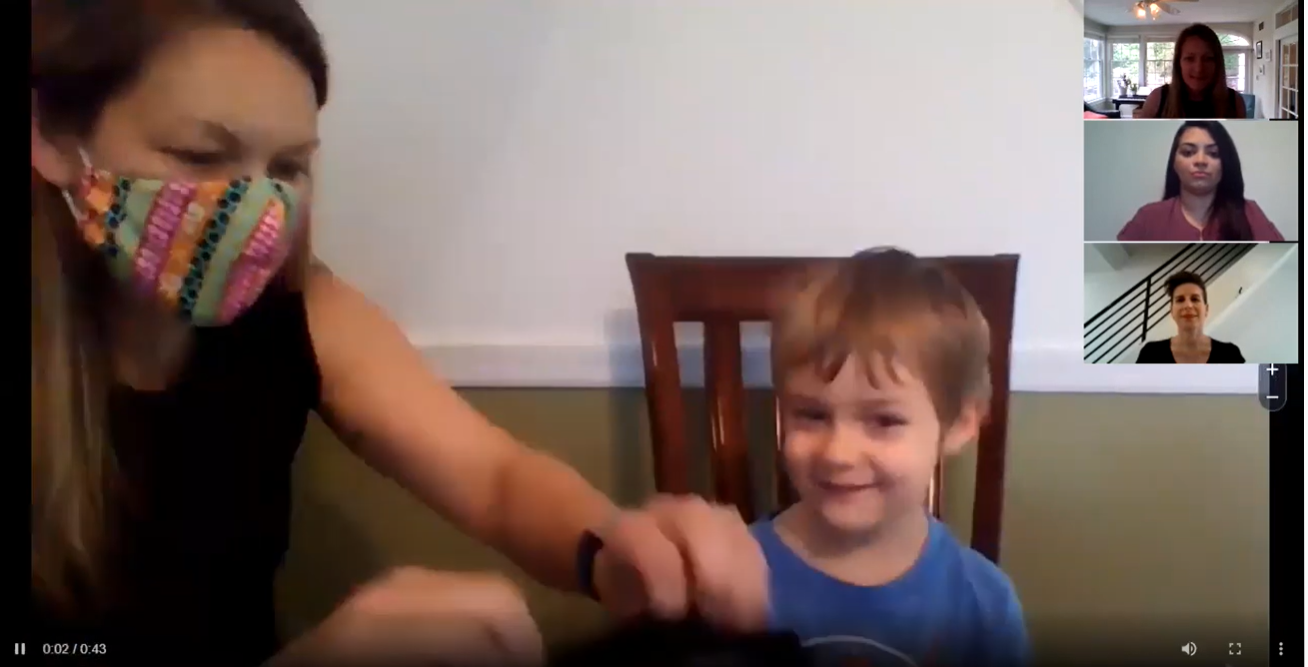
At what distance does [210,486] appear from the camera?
859mm

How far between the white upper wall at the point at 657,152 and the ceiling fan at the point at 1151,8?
0.05m

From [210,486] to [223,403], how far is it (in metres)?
0.08

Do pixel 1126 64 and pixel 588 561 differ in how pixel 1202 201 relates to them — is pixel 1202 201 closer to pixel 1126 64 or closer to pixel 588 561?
pixel 1126 64

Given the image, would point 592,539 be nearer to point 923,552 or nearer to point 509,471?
point 509,471

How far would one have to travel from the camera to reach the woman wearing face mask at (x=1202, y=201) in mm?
865

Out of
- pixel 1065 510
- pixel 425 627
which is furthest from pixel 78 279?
pixel 1065 510

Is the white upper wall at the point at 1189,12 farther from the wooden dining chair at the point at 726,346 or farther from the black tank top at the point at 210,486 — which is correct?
the black tank top at the point at 210,486

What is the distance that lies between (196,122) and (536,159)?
297 millimetres

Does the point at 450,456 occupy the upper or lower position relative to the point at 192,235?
lower

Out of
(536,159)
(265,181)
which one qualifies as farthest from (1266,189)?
(265,181)

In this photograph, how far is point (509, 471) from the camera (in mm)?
863

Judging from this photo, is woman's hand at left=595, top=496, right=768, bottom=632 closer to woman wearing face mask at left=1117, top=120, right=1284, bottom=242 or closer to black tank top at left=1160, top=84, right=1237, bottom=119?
woman wearing face mask at left=1117, top=120, right=1284, bottom=242
